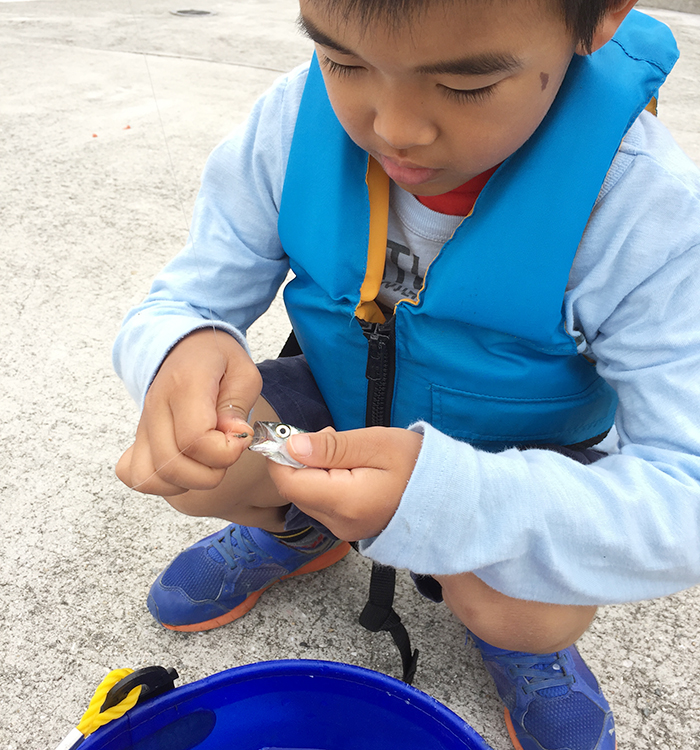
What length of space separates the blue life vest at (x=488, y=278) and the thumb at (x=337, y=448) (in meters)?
0.21

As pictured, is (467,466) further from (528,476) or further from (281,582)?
(281,582)

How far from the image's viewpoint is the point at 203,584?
3.77 ft

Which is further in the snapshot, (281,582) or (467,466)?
(281,582)

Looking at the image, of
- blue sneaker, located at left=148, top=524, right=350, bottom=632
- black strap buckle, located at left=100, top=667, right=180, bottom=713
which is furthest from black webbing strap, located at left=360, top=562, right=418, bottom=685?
black strap buckle, located at left=100, top=667, right=180, bottom=713

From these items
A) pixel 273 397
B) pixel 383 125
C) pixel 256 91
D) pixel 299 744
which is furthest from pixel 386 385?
pixel 256 91

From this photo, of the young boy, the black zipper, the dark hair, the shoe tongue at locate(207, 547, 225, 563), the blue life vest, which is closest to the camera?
the dark hair

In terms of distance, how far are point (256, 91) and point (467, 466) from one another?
3099 mm

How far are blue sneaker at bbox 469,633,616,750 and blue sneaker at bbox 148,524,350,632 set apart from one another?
357 mm

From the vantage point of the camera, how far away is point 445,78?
66 centimetres

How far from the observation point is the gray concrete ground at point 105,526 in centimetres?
108

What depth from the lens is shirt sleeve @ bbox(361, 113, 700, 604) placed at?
78 cm

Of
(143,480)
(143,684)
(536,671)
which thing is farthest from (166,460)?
(536,671)

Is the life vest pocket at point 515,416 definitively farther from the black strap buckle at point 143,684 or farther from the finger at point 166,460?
the black strap buckle at point 143,684

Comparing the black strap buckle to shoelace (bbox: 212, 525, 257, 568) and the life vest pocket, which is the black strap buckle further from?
the life vest pocket
